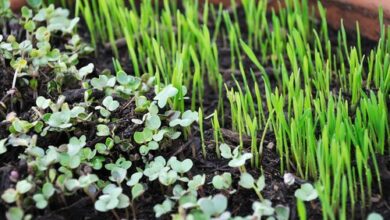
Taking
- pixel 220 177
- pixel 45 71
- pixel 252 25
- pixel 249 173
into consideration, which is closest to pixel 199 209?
pixel 220 177

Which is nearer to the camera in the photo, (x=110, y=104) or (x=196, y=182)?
(x=196, y=182)

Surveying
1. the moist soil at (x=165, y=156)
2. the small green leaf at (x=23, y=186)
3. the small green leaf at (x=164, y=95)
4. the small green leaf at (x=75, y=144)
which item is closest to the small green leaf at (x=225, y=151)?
the moist soil at (x=165, y=156)

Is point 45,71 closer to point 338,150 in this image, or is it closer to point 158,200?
point 158,200

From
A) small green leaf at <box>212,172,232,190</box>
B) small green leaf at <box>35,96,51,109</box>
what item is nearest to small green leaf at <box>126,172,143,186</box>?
small green leaf at <box>212,172,232,190</box>

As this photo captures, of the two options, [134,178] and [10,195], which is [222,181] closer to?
[134,178]

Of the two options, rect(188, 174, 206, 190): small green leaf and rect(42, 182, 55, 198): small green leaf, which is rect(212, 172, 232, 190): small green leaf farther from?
rect(42, 182, 55, 198): small green leaf

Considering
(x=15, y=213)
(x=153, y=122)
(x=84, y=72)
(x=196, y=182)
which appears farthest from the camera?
(x=84, y=72)

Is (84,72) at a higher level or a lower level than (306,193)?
higher

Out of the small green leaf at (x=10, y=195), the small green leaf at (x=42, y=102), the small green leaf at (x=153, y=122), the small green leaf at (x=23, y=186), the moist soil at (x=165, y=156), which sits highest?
the small green leaf at (x=42, y=102)

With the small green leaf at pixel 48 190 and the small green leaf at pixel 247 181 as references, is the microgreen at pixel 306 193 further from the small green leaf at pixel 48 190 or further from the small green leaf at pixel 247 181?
the small green leaf at pixel 48 190

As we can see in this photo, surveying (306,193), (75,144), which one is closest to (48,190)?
(75,144)

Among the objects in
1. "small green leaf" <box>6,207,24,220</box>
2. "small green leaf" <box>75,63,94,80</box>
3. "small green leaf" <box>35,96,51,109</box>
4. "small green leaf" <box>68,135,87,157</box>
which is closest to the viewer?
"small green leaf" <box>6,207,24,220</box>
